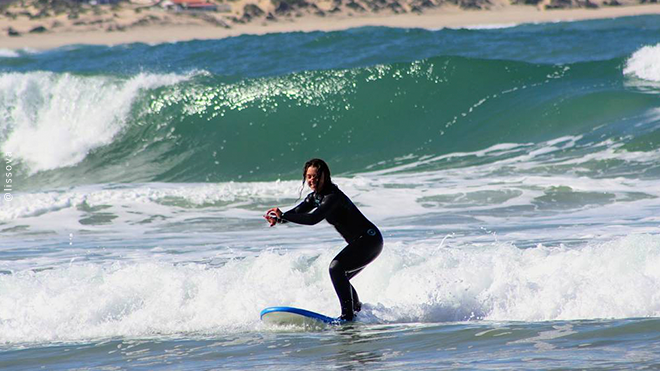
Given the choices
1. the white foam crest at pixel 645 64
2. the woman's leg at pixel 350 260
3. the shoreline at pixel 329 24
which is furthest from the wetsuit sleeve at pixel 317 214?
the shoreline at pixel 329 24

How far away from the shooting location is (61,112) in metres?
19.3

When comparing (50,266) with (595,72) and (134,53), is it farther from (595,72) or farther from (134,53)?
(134,53)

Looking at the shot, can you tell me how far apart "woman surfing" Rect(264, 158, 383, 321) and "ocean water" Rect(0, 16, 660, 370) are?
307 mm

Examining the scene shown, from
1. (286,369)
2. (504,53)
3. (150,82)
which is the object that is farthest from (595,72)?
(286,369)

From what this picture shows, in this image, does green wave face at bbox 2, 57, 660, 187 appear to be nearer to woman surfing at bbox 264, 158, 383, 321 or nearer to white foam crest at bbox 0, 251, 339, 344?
white foam crest at bbox 0, 251, 339, 344

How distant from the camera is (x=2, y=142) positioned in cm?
1898

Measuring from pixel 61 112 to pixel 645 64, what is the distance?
11.5m

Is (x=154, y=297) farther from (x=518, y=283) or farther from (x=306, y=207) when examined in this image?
(x=518, y=283)

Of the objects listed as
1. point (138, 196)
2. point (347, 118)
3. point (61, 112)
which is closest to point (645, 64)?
point (347, 118)

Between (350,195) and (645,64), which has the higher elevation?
(645,64)

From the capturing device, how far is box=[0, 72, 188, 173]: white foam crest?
60.1ft

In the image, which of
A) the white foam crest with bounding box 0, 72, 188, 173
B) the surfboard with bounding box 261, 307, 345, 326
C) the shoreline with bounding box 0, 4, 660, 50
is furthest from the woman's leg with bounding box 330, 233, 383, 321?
the shoreline with bounding box 0, 4, 660, 50

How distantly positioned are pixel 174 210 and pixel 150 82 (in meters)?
8.27

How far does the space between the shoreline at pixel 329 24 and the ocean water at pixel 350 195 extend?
68.3 ft
